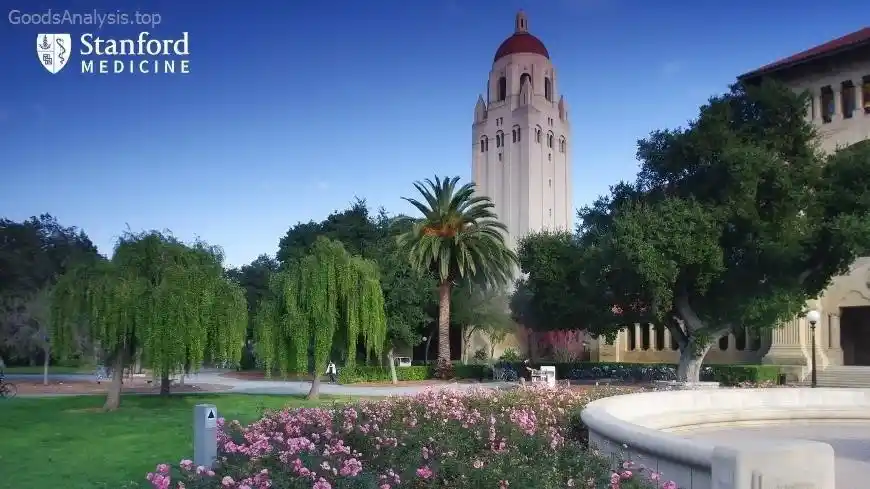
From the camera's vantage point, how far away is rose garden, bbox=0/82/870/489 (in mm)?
9141

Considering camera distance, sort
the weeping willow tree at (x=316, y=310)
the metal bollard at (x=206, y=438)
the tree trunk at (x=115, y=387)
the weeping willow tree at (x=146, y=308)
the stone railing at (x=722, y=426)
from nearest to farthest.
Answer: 1. the stone railing at (x=722, y=426)
2. the metal bollard at (x=206, y=438)
3. the weeping willow tree at (x=146, y=308)
4. the tree trunk at (x=115, y=387)
5. the weeping willow tree at (x=316, y=310)

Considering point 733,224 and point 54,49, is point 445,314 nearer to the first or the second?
point 733,224

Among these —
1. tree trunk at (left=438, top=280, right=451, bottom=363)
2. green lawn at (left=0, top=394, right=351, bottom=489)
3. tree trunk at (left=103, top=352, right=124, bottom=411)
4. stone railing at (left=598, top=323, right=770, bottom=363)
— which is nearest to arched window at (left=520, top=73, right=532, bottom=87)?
stone railing at (left=598, top=323, right=770, bottom=363)

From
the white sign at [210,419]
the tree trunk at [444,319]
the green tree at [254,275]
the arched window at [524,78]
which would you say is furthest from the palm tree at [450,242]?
the arched window at [524,78]

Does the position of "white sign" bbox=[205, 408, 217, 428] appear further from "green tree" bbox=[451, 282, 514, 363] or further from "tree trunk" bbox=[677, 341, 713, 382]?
"green tree" bbox=[451, 282, 514, 363]

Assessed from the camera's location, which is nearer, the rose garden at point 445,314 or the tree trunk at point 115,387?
the rose garden at point 445,314

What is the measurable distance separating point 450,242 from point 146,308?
77.3 feet

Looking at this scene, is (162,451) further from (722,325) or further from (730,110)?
(730,110)

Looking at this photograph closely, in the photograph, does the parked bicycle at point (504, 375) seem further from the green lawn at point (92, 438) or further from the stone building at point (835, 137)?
the green lawn at point (92, 438)

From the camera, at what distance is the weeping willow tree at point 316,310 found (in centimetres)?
2655

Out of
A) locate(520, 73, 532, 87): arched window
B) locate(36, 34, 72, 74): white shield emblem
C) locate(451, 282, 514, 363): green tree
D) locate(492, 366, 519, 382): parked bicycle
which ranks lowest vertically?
locate(492, 366, 519, 382): parked bicycle

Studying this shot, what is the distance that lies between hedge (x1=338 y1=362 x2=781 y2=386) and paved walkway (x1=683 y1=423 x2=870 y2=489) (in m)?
21.7

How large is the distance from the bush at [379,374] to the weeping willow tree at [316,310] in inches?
442

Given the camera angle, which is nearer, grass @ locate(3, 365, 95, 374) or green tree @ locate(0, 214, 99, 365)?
green tree @ locate(0, 214, 99, 365)
